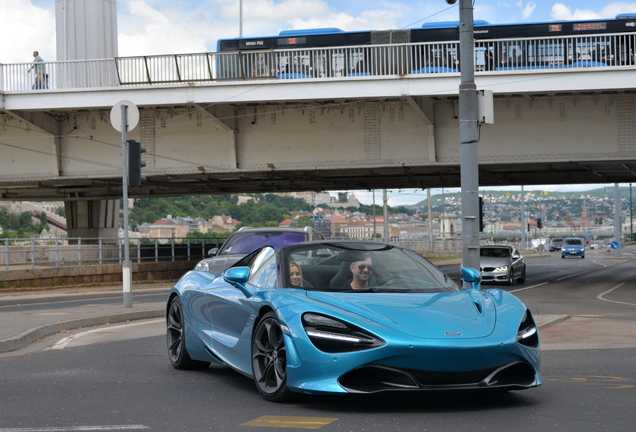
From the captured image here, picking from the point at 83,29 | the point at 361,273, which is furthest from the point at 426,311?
the point at 83,29

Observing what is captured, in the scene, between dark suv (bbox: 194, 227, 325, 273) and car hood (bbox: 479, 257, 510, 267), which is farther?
car hood (bbox: 479, 257, 510, 267)

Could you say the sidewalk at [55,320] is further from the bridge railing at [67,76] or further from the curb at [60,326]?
the bridge railing at [67,76]

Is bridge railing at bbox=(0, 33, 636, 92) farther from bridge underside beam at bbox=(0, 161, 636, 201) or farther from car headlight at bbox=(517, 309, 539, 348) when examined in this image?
car headlight at bbox=(517, 309, 539, 348)

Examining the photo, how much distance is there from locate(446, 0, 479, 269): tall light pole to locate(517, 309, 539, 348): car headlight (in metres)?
6.01

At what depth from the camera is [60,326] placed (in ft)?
38.9

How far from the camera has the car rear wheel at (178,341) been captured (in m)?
7.44

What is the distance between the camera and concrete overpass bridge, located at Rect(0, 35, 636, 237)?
24500 mm

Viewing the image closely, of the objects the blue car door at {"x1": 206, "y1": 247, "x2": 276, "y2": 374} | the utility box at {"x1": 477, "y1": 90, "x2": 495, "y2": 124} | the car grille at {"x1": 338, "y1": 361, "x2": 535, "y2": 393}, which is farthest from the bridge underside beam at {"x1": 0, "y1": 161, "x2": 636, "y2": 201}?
the car grille at {"x1": 338, "y1": 361, "x2": 535, "y2": 393}

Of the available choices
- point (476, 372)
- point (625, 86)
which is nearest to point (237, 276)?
point (476, 372)

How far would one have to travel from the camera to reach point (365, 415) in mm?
5227

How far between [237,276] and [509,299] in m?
2.08

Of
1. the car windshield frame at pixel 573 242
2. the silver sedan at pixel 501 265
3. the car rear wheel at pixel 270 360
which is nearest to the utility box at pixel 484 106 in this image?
the car rear wheel at pixel 270 360

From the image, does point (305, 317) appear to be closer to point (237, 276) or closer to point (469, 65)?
point (237, 276)

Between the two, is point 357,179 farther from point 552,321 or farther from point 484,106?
point 552,321
